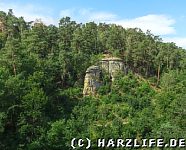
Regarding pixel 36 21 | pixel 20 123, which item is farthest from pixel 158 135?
pixel 36 21

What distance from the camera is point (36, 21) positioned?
70938 mm

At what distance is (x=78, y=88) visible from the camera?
55625 mm

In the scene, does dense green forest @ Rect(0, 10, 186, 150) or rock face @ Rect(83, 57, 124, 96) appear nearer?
dense green forest @ Rect(0, 10, 186, 150)

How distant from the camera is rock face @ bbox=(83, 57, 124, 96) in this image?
180 ft

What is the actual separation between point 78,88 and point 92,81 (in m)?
2.18

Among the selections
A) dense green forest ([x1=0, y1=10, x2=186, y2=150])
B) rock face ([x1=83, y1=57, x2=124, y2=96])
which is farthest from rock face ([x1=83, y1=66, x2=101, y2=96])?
dense green forest ([x1=0, y1=10, x2=186, y2=150])

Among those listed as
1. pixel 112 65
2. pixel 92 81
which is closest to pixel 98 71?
pixel 92 81

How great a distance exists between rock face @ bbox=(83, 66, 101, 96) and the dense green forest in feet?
3.19

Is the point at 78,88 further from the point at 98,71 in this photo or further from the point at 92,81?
the point at 98,71

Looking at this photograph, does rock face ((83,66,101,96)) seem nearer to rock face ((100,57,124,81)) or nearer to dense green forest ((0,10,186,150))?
dense green forest ((0,10,186,150))

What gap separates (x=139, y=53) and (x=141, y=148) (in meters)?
24.7

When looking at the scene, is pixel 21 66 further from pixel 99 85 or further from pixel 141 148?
pixel 141 148

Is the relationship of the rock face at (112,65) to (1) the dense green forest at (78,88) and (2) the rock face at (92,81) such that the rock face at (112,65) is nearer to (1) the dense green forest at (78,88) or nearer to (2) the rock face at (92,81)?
(1) the dense green forest at (78,88)

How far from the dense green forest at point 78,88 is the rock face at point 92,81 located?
3.19 feet
